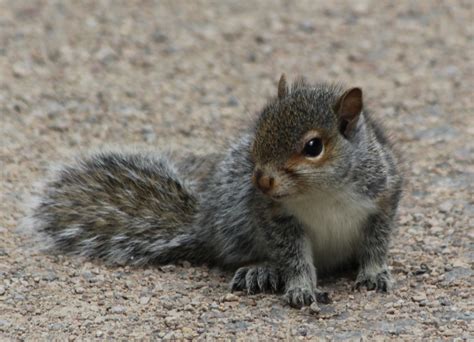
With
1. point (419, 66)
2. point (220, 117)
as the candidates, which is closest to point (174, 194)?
point (220, 117)

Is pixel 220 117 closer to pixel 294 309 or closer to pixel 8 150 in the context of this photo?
pixel 8 150

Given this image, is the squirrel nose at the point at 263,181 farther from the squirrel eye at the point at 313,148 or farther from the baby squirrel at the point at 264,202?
the squirrel eye at the point at 313,148

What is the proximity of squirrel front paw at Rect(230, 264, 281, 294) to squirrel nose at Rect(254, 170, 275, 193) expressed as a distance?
0.69m

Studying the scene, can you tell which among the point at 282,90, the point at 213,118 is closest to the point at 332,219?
the point at 282,90

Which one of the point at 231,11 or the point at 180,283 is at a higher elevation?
the point at 231,11

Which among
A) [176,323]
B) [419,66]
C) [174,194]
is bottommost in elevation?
[176,323]

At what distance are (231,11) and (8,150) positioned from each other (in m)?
3.07

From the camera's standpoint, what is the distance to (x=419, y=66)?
7500mm

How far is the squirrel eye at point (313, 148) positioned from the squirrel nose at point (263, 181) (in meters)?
0.19

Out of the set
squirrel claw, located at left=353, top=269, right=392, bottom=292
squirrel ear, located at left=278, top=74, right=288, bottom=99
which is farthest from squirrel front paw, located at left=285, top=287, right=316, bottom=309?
squirrel ear, located at left=278, top=74, right=288, bottom=99

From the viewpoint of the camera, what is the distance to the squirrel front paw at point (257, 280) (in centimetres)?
442

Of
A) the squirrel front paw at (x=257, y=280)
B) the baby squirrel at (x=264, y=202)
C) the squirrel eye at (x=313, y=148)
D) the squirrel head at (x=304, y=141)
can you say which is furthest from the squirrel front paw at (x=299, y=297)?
the squirrel eye at (x=313, y=148)

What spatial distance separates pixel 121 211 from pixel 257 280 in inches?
32.9

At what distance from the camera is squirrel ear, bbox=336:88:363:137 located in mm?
4109
